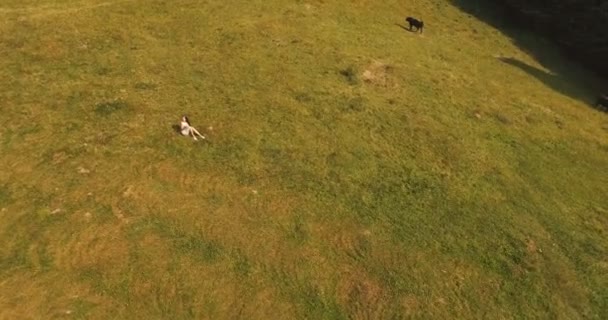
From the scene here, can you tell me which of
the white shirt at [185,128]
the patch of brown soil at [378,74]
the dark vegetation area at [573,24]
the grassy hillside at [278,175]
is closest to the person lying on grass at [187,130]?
the white shirt at [185,128]

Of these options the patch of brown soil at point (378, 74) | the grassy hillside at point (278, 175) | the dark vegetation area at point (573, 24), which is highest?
the dark vegetation area at point (573, 24)

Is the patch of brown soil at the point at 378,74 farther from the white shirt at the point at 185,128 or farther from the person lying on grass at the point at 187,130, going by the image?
the white shirt at the point at 185,128

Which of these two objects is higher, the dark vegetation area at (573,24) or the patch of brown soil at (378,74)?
the dark vegetation area at (573,24)

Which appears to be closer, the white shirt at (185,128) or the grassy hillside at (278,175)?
the grassy hillside at (278,175)

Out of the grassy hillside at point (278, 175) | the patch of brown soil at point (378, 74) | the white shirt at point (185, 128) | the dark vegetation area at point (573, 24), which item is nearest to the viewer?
the grassy hillside at point (278, 175)

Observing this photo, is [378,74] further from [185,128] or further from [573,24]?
[573,24]

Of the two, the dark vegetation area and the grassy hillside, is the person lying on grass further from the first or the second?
the dark vegetation area

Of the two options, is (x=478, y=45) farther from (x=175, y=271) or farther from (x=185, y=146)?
(x=175, y=271)

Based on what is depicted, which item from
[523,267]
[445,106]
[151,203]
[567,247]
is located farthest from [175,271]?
[445,106]
